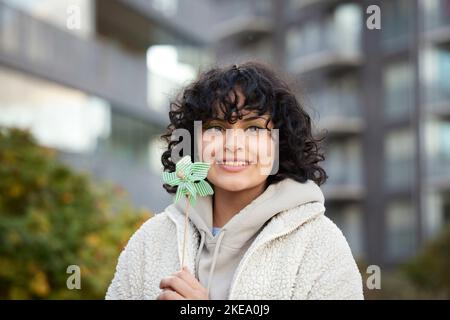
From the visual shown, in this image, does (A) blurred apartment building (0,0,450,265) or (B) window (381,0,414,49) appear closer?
(A) blurred apartment building (0,0,450,265)

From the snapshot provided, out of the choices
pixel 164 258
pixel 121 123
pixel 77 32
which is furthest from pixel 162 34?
pixel 164 258

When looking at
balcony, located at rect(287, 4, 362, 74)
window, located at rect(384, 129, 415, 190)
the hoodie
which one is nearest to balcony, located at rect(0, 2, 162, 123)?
the hoodie

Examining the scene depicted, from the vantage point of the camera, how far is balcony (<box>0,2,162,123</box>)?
17.1 m

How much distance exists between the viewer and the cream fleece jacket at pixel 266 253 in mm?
2949

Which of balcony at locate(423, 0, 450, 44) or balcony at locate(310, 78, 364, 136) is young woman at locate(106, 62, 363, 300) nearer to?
balcony at locate(423, 0, 450, 44)

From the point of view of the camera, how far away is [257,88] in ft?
10.2

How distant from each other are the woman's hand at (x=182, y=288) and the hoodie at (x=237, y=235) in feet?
0.45

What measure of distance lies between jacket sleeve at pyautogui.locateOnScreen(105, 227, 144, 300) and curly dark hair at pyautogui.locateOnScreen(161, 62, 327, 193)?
364mm

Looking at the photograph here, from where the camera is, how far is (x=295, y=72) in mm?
21578

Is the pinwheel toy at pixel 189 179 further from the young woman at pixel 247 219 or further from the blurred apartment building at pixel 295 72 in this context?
the blurred apartment building at pixel 295 72

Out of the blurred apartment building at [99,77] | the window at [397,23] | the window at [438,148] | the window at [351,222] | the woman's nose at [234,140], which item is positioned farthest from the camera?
the window at [351,222]

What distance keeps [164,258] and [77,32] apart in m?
15.9

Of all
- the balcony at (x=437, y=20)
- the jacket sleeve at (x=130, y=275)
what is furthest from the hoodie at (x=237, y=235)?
the balcony at (x=437, y=20)
